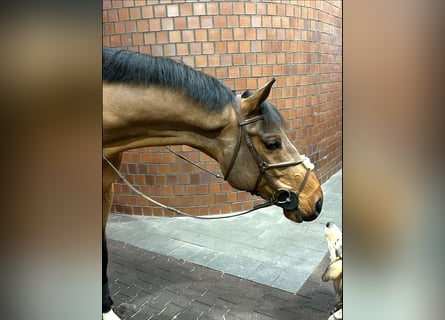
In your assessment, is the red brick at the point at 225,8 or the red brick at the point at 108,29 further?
the red brick at the point at 225,8

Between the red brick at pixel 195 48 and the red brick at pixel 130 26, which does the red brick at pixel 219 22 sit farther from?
the red brick at pixel 130 26

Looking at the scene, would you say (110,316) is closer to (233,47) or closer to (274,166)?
(274,166)

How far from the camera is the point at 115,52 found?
1446 millimetres

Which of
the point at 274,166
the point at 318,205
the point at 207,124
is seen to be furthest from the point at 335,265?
the point at 207,124

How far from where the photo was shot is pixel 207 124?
150cm

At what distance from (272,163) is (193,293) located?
0.94 meters

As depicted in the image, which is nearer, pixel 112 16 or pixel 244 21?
pixel 112 16

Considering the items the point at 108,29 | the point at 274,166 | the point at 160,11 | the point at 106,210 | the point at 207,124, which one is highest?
the point at 160,11

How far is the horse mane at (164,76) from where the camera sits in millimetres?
1449

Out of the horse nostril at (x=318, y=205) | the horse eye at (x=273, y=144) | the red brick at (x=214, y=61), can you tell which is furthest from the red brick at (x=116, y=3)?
the horse nostril at (x=318, y=205)

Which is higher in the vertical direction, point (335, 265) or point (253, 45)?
point (253, 45)

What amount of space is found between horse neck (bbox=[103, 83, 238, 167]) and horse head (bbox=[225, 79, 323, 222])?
2.5 inches

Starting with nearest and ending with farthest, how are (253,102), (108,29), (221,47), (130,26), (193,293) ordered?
(253,102)
(108,29)
(130,26)
(221,47)
(193,293)
